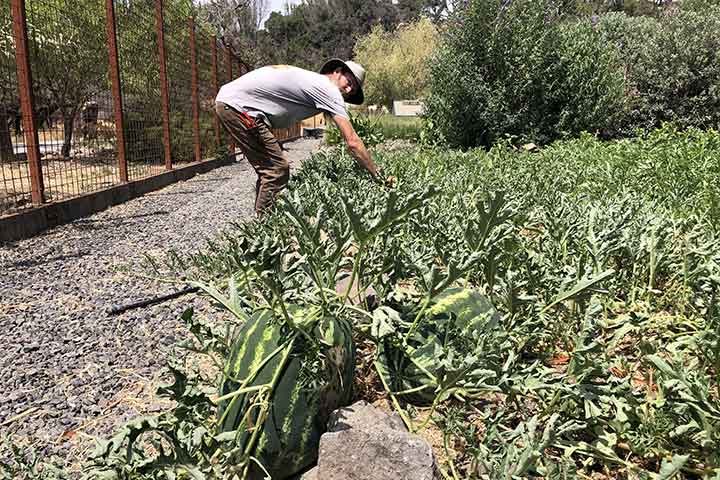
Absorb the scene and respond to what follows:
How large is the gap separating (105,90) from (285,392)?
1026cm

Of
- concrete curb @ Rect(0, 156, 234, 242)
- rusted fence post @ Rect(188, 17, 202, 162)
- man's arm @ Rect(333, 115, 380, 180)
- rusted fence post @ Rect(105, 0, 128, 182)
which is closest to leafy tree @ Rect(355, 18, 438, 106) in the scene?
rusted fence post @ Rect(188, 17, 202, 162)

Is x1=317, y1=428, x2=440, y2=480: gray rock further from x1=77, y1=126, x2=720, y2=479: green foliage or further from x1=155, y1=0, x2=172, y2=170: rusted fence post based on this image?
x1=155, y1=0, x2=172, y2=170: rusted fence post

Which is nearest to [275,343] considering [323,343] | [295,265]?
[323,343]

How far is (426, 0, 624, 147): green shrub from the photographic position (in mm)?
10734

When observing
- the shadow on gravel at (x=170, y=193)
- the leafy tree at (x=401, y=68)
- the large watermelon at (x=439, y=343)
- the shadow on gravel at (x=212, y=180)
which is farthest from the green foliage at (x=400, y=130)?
the leafy tree at (x=401, y=68)

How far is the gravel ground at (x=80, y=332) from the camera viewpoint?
2.39 metres

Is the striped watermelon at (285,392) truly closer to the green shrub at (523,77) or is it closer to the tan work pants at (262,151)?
the tan work pants at (262,151)

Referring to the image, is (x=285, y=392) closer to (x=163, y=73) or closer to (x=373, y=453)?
(x=373, y=453)

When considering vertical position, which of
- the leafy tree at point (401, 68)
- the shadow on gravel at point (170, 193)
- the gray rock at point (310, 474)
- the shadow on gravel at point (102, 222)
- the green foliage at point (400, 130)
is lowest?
the shadow on gravel at point (102, 222)

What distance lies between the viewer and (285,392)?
163cm

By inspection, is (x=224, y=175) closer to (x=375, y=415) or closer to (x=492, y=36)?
(x=492, y=36)

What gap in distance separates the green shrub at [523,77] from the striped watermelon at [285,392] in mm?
9825

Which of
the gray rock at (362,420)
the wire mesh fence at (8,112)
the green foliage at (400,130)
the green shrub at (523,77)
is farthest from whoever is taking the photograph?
the green foliage at (400,130)

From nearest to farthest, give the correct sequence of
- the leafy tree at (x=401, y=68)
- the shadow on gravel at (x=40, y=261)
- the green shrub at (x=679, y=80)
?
the shadow on gravel at (x=40, y=261) < the green shrub at (x=679, y=80) < the leafy tree at (x=401, y=68)
